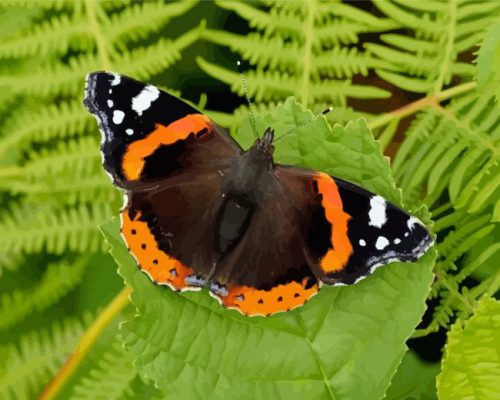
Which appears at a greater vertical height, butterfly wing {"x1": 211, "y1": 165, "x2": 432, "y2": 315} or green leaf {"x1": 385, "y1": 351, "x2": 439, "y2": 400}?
butterfly wing {"x1": 211, "y1": 165, "x2": 432, "y2": 315}

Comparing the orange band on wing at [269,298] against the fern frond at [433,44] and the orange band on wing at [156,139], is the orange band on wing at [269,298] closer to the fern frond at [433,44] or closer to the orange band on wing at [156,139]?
the orange band on wing at [156,139]

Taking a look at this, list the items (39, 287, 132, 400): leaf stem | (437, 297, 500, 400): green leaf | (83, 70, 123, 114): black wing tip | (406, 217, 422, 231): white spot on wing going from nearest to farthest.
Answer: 1. (437, 297, 500, 400): green leaf
2. (406, 217, 422, 231): white spot on wing
3. (83, 70, 123, 114): black wing tip
4. (39, 287, 132, 400): leaf stem

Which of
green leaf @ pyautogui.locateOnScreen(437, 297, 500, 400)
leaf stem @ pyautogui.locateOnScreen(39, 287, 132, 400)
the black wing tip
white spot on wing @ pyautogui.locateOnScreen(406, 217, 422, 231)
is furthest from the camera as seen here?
leaf stem @ pyautogui.locateOnScreen(39, 287, 132, 400)

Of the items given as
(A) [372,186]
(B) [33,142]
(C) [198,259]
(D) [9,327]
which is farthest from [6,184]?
(A) [372,186]

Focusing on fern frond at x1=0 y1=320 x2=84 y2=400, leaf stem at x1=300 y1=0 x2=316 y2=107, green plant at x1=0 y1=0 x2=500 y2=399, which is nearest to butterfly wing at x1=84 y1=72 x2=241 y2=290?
green plant at x1=0 y1=0 x2=500 y2=399

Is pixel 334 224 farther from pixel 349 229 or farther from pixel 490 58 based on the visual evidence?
pixel 490 58

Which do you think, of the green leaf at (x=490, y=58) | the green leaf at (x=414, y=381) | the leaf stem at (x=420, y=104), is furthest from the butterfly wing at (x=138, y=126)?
the green leaf at (x=414, y=381)

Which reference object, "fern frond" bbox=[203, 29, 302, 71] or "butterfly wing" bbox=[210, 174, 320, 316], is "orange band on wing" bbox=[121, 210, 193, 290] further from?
"fern frond" bbox=[203, 29, 302, 71]
